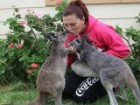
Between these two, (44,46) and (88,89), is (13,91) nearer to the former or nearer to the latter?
(44,46)

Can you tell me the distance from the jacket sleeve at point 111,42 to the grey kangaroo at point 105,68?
199mm

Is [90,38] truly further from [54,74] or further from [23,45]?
[23,45]

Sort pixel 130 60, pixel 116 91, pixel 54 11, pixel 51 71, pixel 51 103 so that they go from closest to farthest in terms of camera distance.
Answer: pixel 51 71, pixel 51 103, pixel 116 91, pixel 130 60, pixel 54 11

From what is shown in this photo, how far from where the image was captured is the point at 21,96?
673 cm

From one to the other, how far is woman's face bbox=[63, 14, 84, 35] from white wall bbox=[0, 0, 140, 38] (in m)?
2.00

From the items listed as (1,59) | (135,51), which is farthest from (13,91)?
(135,51)

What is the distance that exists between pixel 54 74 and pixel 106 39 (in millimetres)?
983

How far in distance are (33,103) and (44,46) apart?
1603 mm

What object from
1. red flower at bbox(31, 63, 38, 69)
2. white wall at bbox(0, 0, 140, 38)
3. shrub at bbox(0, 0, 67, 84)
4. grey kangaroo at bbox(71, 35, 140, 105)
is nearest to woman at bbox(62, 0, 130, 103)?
Answer: grey kangaroo at bbox(71, 35, 140, 105)

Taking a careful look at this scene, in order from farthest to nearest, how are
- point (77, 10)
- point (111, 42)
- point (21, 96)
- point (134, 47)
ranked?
point (134, 47), point (21, 96), point (111, 42), point (77, 10)

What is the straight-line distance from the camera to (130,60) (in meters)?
7.43

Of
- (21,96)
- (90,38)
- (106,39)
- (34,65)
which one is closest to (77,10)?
(90,38)

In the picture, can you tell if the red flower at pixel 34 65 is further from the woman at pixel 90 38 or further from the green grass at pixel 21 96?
the woman at pixel 90 38

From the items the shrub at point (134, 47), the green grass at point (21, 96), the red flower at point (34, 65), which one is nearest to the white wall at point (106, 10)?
the shrub at point (134, 47)
